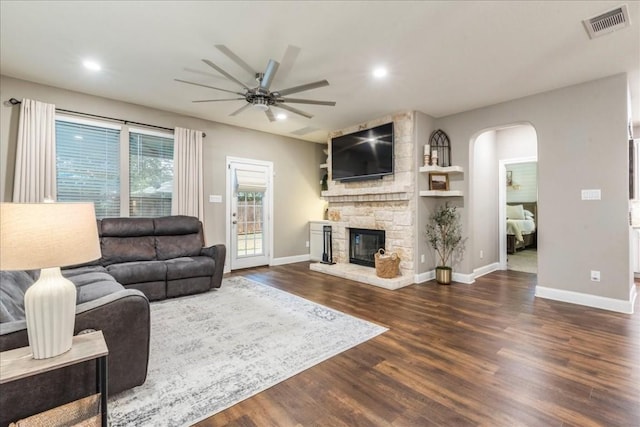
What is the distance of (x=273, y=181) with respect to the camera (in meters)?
6.23

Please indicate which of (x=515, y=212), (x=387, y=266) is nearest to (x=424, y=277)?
(x=387, y=266)

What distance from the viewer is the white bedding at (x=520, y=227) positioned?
7.05 m

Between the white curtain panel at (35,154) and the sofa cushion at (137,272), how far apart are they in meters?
1.16

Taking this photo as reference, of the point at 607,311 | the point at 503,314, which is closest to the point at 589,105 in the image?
the point at 607,311

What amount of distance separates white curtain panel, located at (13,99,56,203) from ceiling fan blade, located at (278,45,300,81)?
301cm

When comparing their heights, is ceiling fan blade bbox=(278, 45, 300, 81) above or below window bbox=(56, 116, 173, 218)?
above

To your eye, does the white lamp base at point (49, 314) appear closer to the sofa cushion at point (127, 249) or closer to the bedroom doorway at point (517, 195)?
the sofa cushion at point (127, 249)

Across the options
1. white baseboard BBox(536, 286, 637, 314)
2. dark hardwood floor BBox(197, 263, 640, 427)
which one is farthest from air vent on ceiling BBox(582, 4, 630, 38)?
white baseboard BBox(536, 286, 637, 314)

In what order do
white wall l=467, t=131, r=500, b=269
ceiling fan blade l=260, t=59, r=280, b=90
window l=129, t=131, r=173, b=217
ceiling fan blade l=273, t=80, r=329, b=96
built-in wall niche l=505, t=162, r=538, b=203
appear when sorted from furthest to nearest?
1. built-in wall niche l=505, t=162, r=538, b=203
2. white wall l=467, t=131, r=500, b=269
3. window l=129, t=131, r=173, b=217
4. ceiling fan blade l=273, t=80, r=329, b=96
5. ceiling fan blade l=260, t=59, r=280, b=90

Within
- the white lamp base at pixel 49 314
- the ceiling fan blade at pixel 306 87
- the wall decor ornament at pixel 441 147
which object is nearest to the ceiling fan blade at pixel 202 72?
the ceiling fan blade at pixel 306 87

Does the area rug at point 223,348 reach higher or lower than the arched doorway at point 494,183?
lower

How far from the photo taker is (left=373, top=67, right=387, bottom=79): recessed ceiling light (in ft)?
10.7

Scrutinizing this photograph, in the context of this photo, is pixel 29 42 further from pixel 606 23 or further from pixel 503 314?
pixel 503 314

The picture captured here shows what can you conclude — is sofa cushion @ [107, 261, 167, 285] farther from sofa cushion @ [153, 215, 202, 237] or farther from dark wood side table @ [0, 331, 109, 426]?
dark wood side table @ [0, 331, 109, 426]
